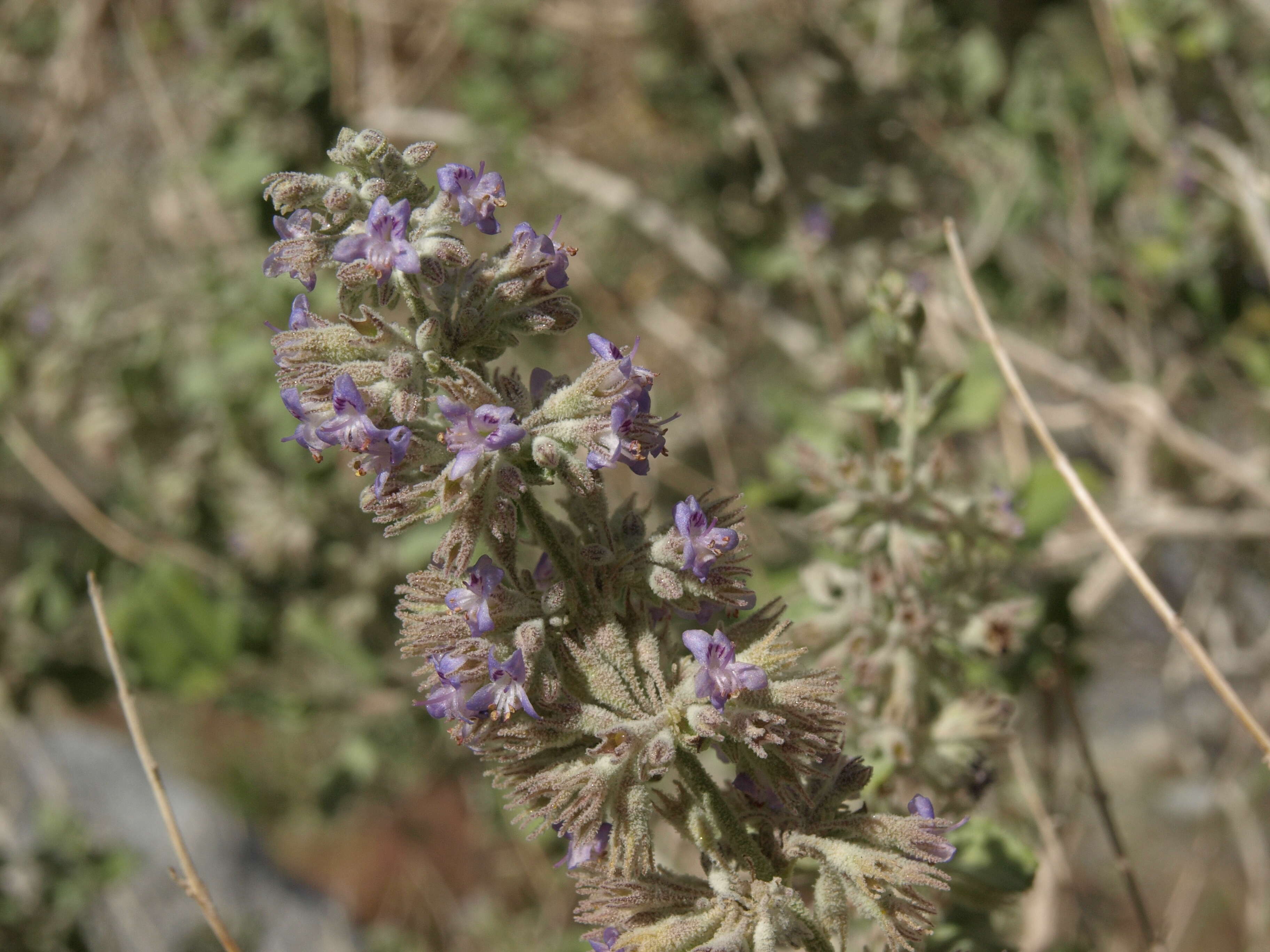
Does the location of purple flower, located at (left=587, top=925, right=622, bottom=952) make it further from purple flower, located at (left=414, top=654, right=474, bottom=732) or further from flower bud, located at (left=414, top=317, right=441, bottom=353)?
flower bud, located at (left=414, top=317, right=441, bottom=353)

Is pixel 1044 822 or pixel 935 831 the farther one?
pixel 1044 822

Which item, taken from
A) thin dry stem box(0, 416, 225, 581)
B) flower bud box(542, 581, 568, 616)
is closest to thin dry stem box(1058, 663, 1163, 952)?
flower bud box(542, 581, 568, 616)

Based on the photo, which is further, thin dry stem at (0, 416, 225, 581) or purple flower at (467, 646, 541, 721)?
thin dry stem at (0, 416, 225, 581)

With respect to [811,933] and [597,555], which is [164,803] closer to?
[597,555]

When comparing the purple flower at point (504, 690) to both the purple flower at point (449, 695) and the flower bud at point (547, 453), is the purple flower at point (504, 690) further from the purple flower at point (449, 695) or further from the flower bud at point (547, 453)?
the flower bud at point (547, 453)

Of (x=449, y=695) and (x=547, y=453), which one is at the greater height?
(x=547, y=453)

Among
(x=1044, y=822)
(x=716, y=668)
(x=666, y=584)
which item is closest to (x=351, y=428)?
(x=666, y=584)

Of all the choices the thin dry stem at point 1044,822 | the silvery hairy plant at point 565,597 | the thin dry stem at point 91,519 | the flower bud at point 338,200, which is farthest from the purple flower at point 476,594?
the thin dry stem at point 91,519

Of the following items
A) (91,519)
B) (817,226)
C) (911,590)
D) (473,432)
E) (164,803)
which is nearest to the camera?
(473,432)
